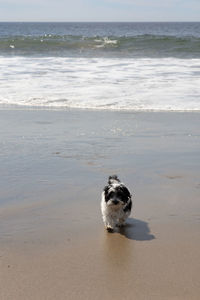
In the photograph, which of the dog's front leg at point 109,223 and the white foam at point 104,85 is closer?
the dog's front leg at point 109,223

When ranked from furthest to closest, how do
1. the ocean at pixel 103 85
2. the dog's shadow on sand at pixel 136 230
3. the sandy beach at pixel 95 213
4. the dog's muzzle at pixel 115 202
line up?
the ocean at pixel 103 85, the dog's muzzle at pixel 115 202, the dog's shadow on sand at pixel 136 230, the sandy beach at pixel 95 213

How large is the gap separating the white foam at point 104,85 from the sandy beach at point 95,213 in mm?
2493

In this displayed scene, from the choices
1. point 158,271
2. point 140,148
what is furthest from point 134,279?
point 140,148

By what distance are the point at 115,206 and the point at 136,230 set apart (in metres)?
0.31

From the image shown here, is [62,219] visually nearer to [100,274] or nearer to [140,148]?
[100,274]

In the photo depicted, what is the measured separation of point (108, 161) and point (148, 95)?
233 inches

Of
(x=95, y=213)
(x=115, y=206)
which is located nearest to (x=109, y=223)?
(x=115, y=206)

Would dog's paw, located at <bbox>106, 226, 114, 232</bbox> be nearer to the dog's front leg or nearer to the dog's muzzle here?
the dog's front leg

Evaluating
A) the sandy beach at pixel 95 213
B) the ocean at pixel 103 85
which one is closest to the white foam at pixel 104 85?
the ocean at pixel 103 85

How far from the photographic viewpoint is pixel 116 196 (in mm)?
4961

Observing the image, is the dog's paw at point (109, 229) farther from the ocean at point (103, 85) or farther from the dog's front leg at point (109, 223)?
the ocean at point (103, 85)

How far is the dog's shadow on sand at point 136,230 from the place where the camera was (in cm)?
474

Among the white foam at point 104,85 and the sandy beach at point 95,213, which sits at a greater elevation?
the white foam at point 104,85

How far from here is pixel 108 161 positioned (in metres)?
7.10
